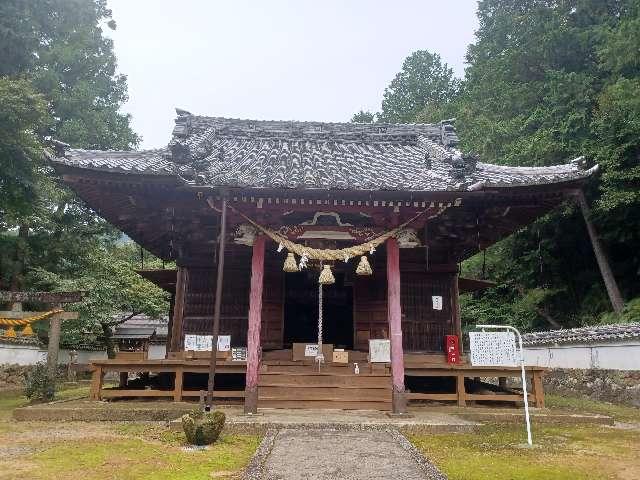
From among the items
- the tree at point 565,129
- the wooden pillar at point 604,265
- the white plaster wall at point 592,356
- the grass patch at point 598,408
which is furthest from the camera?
the wooden pillar at point 604,265

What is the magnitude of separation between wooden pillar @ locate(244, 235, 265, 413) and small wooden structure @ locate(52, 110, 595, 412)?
0.09 ft

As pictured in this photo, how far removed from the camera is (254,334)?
1007 cm

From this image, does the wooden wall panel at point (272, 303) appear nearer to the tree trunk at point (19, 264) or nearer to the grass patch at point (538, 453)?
the grass patch at point (538, 453)

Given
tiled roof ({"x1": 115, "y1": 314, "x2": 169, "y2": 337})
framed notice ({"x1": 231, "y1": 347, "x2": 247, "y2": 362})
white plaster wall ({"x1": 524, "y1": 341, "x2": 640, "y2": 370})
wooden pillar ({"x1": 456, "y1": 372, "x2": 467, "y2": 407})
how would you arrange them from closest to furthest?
1. wooden pillar ({"x1": 456, "y1": 372, "x2": 467, "y2": 407})
2. framed notice ({"x1": 231, "y1": 347, "x2": 247, "y2": 362})
3. white plaster wall ({"x1": 524, "y1": 341, "x2": 640, "y2": 370})
4. tiled roof ({"x1": 115, "y1": 314, "x2": 169, "y2": 337})

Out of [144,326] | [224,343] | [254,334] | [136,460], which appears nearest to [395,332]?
[254,334]

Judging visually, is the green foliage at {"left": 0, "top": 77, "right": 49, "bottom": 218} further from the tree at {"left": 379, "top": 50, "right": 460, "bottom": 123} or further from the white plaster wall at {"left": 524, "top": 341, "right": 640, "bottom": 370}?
the tree at {"left": 379, "top": 50, "right": 460, "bottom": 123}

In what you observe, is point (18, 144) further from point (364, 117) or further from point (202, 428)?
point (364, 117)

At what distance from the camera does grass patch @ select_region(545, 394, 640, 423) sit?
11203mm

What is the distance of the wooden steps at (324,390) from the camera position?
1033 cm

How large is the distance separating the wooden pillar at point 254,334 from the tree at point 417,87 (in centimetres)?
4934

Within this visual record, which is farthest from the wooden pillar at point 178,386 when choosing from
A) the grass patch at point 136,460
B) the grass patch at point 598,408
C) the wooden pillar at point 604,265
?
the wooden pillar at point 604,265

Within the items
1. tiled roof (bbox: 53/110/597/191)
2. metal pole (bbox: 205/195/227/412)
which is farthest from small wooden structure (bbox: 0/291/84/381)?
metal pole (bbox: 205/195/227/412)

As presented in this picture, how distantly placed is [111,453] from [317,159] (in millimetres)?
9463

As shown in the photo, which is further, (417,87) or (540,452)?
(417,87)
